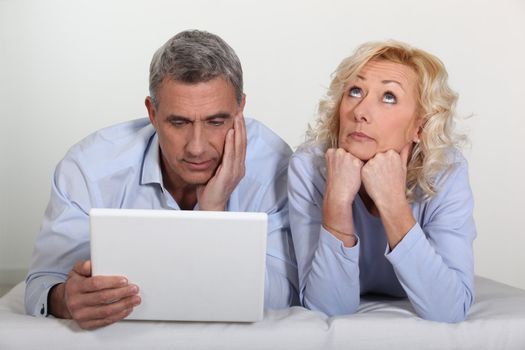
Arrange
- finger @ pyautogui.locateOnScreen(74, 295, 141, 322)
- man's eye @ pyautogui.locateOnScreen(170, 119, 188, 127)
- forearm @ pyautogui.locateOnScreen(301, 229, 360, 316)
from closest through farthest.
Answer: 1. finger @ pyautogui.locateOnScreen(74, 295, 141, 322)
2. forearm @ pyautogui.locateOnScreen(301, 229, 360, 316)
3. man's eye @ pyautogui.locateOnScreen(170, 119, 188, 127)

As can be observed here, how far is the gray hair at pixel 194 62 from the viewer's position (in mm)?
2371

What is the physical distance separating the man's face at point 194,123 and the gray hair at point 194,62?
22mm

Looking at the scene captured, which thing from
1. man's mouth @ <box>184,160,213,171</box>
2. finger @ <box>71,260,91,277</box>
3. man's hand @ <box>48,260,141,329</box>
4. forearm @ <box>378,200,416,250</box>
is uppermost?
man's mouth @ <box>184,160,213,171</box>

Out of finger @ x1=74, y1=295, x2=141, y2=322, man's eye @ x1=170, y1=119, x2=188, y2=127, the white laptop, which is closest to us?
the white laptop

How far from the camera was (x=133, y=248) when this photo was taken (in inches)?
67.9

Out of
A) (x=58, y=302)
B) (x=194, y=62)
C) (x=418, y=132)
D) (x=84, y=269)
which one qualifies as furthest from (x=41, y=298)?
(x=418, y=132)

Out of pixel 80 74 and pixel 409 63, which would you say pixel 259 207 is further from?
pixel 80 74

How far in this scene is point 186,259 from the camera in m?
1.75

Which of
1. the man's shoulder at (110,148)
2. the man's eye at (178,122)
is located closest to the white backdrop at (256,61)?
the man's shoulder at (110,148)

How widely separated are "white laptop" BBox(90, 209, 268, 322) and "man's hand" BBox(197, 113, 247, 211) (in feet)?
2.12

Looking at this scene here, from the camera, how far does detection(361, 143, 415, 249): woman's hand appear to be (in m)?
2.09

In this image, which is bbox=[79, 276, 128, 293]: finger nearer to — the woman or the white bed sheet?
the white bed sheet

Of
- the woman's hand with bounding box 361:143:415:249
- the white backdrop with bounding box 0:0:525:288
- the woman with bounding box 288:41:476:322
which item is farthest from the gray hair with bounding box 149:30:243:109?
the white backdrop with bounding box 0:0:525:288

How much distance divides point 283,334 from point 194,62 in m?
0.92
